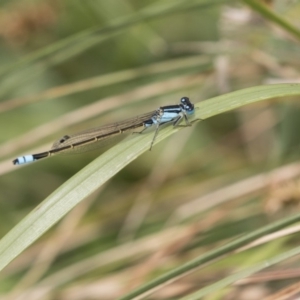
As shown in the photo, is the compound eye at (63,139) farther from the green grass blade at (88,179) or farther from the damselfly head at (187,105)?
the green grass blade at (88,179)

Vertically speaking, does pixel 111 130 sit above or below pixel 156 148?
below

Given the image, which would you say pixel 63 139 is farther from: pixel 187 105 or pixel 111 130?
pixel 187 105

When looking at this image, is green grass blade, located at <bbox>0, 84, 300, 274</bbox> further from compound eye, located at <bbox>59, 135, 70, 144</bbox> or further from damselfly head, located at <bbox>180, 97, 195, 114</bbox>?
compound eye, located at <bbox>59, 135, 70, 144</bbox>

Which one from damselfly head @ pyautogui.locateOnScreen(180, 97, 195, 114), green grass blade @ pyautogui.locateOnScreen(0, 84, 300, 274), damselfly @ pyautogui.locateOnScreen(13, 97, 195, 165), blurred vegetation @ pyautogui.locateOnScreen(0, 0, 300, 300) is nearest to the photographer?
green grass blade @ pyautogui.locateOnScreen(0, 84, 300, 274)

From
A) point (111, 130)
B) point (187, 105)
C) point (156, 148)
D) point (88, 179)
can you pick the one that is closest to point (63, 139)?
point (111, 130)

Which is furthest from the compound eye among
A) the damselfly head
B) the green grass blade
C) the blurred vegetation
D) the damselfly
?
the green grass blade

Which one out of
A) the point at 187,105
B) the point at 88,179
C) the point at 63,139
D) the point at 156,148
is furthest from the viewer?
the point at 156,148

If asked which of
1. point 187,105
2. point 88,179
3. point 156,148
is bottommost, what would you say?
point 88,179

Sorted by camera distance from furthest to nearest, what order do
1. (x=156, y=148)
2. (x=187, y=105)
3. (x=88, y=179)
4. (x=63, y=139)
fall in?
(x=156, y=148), (x=63, y=139), (x=187, y=105), (x=88, y=179)

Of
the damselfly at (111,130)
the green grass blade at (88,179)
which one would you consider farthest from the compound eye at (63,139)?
the green grass blade at (88,179)
